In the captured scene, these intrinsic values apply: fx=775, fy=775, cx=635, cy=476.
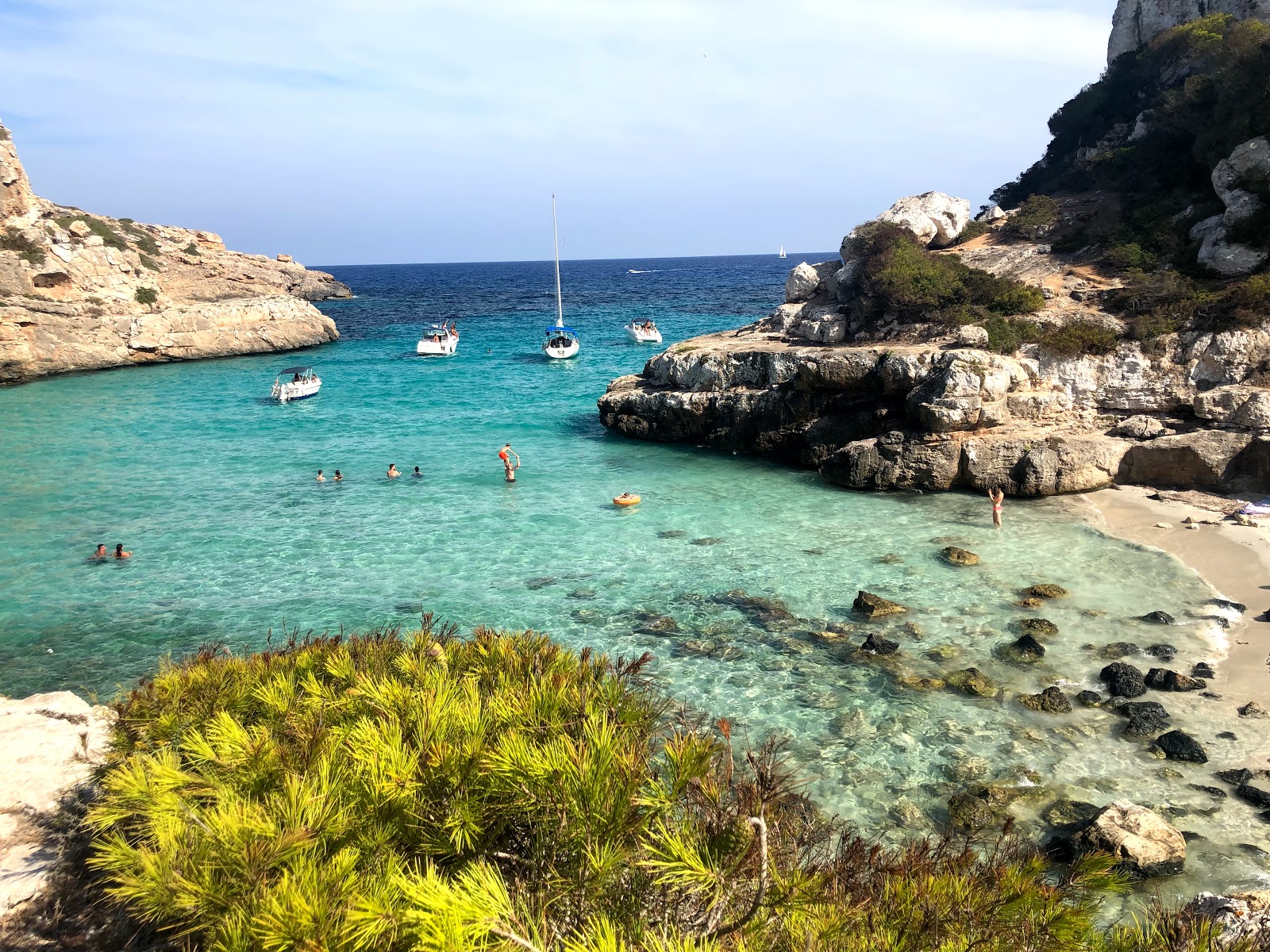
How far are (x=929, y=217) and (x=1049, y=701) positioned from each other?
2674 cm

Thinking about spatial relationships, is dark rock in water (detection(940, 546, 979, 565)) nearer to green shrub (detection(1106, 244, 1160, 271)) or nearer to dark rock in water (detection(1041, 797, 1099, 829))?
dark rock in water (detection(1041, 797, 1099, 829))

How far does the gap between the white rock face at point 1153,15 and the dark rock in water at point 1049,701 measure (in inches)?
1451

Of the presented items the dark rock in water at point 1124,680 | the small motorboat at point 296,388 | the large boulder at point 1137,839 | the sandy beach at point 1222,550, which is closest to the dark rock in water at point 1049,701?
the dark rock in water at point 1124,680

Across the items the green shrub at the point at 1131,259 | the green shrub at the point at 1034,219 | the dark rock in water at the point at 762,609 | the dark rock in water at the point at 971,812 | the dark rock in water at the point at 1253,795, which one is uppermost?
the green shrub at the point at 1034,219

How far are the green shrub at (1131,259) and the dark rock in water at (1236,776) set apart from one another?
71.1ft

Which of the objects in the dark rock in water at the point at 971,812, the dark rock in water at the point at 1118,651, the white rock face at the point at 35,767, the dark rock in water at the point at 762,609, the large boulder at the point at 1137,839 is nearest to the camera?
the white rock face at the point at 35,767

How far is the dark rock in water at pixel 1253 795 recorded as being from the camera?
32.7ft

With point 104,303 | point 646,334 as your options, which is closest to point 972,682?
point 646,334

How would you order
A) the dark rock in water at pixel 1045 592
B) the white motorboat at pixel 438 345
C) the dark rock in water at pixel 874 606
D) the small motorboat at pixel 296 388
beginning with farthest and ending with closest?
1. the white motorboat at pixel 438 345
2. the small motorboat at pixel 296 388
3. the dark rock in water at pixel 1045 592
4. the dark rock in water at pixel 874 606

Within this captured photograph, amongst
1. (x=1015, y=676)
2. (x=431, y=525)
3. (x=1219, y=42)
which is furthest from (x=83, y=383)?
(x=1219, y=42)

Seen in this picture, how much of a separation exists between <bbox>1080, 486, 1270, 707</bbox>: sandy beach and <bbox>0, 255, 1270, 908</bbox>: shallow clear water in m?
0.51

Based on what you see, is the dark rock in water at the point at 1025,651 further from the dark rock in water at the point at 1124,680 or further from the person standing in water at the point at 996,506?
the person standing in water at the point at 996,506

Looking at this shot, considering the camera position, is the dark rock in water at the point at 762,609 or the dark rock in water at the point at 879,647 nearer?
the dark rock in water at the point at 879,647

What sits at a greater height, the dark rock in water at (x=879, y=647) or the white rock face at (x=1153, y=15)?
the white rock face at (x=1153, y=15)
